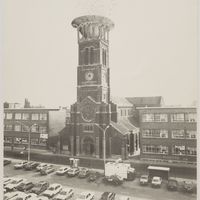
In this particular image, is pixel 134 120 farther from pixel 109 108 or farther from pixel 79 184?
pixel 79 184

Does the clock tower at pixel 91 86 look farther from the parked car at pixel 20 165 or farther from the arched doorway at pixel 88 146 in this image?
the parked car at pixel 20 165

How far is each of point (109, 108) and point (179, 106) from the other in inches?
37.1

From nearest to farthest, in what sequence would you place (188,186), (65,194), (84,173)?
(188,186) < (65,194) < (84,173)

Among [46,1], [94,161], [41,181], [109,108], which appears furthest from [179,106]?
[46,1]

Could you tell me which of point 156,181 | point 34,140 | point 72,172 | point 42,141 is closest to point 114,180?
point 156,181

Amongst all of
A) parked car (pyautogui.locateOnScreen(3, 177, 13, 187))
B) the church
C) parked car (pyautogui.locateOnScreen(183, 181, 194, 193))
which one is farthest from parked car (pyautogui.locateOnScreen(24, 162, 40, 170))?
parked car (pyautogui.locateOnScreen(183, 181, 194, 193))

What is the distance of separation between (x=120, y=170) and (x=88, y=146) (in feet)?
1.88

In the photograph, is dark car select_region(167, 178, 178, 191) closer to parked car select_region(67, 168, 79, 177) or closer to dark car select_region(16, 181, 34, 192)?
parked car select_region(67, 168, 79, 177)

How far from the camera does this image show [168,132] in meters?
3.86

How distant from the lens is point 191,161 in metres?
3.67

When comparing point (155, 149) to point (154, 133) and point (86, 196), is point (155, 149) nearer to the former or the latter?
point (154, 133)

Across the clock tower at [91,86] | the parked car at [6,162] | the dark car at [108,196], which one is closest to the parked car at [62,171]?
the clock tower at [91,86]

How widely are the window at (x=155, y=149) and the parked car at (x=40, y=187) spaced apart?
4.93 ft

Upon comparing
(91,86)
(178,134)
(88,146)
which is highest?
(91,86)
